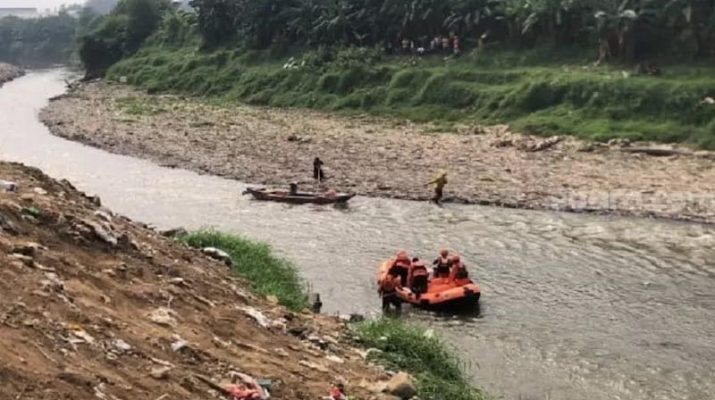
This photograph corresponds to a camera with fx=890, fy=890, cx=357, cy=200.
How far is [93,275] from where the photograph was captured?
11422 mm

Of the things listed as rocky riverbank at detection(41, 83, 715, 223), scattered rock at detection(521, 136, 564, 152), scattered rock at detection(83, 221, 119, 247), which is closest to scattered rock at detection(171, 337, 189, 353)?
scattered rock at detection(83, 221, 119, 247)

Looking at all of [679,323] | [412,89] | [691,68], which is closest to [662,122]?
[691,68]

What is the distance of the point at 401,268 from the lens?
18875 millimetres

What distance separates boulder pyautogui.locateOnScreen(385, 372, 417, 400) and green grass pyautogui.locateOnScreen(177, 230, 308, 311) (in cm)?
401

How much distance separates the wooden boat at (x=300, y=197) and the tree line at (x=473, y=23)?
19.8 m

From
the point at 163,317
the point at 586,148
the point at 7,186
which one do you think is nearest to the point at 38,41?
the point at 586,148

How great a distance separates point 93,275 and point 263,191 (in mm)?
18061

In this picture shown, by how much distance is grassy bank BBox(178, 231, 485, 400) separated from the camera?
12.1 m

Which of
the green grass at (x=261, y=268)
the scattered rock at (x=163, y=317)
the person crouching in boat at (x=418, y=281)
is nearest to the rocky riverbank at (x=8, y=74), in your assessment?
the green grass at (x=261, y=268)

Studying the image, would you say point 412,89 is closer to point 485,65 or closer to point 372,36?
point 485,65

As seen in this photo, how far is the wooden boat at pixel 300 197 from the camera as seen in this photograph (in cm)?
2847

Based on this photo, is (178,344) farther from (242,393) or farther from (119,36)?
(119,36)

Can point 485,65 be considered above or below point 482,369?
above

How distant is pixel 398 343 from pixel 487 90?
104ft
